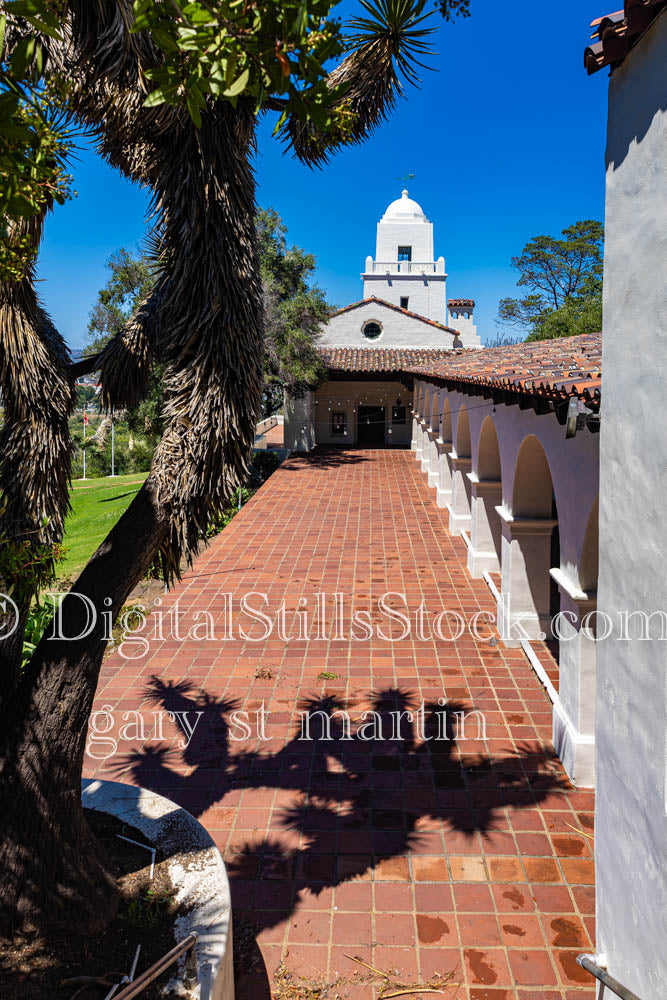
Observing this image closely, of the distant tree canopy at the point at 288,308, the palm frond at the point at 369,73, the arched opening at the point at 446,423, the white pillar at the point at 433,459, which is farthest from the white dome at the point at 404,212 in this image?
the palm frond at the point at 369,73

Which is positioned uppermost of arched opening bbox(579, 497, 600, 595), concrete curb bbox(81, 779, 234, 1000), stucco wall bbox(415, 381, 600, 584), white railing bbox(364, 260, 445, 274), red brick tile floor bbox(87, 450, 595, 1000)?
white railing bbox(364, 260, 445, 274)

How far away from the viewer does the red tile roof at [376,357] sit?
28.7 meters

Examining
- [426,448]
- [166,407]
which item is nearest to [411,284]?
[426,448]

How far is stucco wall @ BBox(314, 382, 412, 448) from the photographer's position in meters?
31.4

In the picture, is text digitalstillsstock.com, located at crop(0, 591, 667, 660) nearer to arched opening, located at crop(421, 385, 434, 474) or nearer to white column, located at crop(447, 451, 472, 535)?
white column, located at crop(447, 451, 472, 535)

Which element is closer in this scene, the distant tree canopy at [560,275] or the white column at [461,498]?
the white column at [461,498]

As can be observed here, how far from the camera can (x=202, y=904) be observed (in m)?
3.93

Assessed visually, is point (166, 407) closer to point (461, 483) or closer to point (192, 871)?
point (192, 871)

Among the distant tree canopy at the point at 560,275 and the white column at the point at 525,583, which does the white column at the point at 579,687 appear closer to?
the white column at the point at 525,583

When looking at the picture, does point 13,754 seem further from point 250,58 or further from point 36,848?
point 250,58

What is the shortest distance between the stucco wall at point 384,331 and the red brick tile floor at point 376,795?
74.6 feet

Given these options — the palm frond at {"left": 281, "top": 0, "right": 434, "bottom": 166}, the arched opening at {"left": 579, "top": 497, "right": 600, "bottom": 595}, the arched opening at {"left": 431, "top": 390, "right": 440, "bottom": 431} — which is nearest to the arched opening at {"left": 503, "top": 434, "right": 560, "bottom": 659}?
the arched opening at {"left": 579, "top": 497, "right": 600, "bottom": 595}

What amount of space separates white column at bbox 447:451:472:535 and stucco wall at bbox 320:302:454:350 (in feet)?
59.2

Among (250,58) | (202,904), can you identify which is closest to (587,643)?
(202,904)
